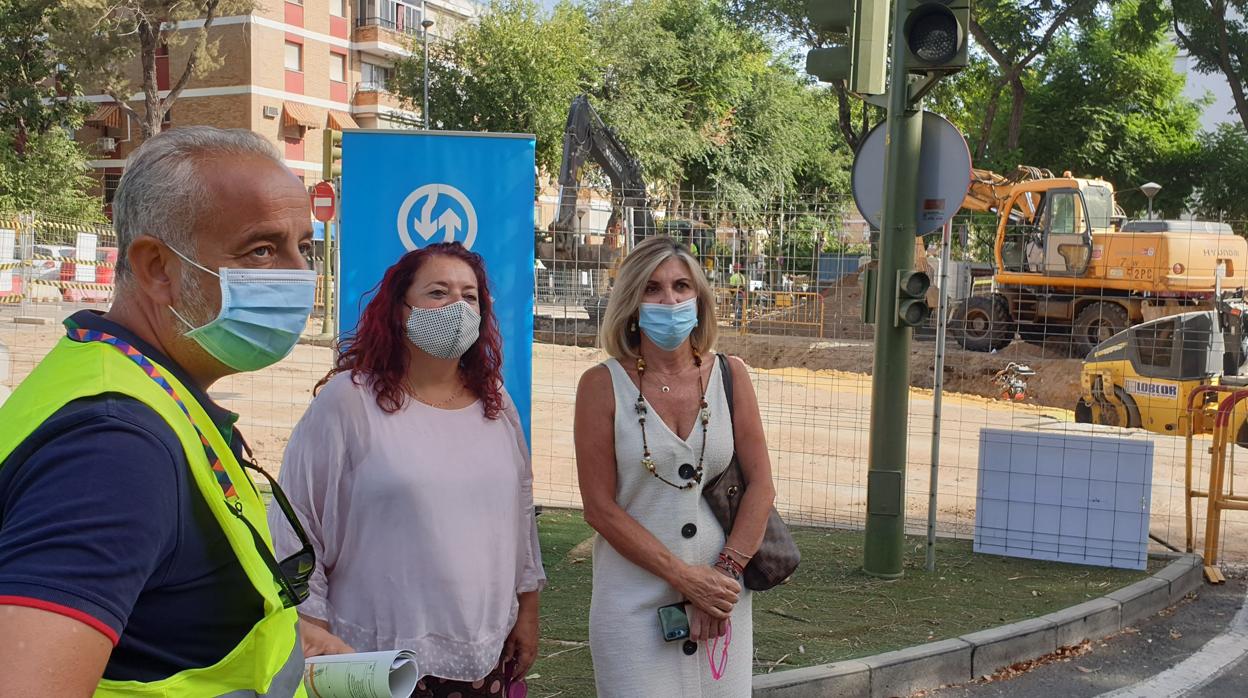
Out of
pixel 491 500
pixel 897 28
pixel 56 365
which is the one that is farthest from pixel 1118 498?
pixel 56 365

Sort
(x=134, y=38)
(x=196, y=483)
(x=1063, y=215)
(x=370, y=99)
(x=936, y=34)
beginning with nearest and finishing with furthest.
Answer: (x=196, y=483) < (x=936, y=34) < (x=1063, y=215) < (x=134, y=38) < (x=370, y=99)

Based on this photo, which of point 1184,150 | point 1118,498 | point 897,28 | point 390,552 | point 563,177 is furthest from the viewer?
point 1184,150

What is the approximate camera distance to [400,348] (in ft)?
10.1

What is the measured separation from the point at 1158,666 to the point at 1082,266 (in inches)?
681

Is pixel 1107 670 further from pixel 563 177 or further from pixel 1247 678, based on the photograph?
pixel 563 177

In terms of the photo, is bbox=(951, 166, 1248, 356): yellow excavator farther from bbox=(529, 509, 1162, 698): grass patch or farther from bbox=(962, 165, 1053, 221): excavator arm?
bbox=(529, 509, 1162, 698): grass patch

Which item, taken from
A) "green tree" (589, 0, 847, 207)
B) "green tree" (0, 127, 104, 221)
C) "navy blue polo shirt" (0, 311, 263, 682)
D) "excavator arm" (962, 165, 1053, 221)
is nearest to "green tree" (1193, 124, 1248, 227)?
"green tree" (589, 0, 847, 207)

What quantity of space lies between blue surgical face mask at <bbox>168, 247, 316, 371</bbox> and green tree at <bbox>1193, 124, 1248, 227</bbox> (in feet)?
134

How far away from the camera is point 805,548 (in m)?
7.43

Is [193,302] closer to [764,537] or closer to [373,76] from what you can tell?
[764,537]

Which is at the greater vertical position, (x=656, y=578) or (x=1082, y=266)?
(x=1082, y=266)

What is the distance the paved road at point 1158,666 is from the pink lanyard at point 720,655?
2.28 m

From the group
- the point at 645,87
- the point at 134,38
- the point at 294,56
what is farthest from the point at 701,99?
the point at 134,38

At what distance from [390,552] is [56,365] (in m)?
1.57
